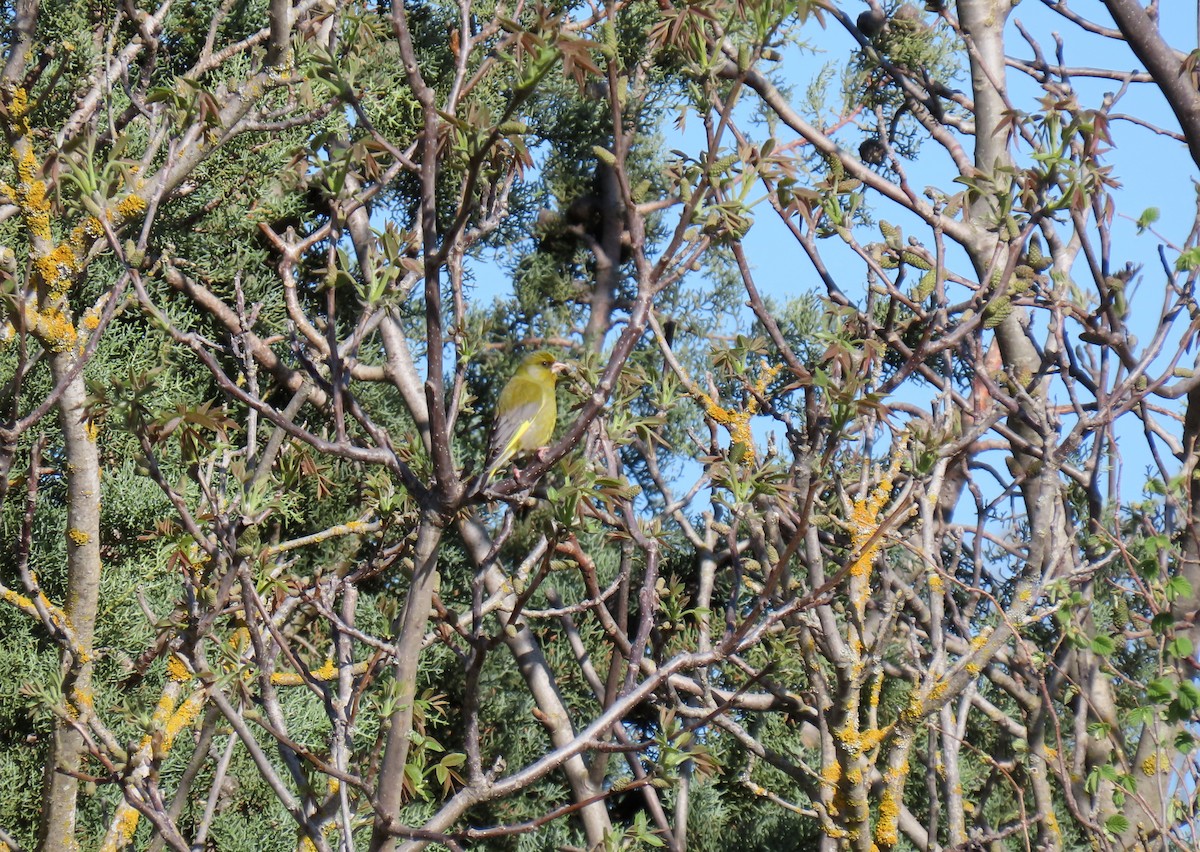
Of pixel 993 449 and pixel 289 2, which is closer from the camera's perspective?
pixel 289 2

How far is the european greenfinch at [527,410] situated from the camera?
360 cm

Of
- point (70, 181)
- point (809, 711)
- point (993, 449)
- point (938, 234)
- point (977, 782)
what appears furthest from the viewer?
point (977, 782)

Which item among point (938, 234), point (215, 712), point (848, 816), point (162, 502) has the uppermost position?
point (938, 234)

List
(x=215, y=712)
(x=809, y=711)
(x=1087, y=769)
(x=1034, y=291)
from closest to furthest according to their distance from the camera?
1. (x=215, y=712)
2. (x=809, y=711)
3. (x=1034, y=291)
4. (x=1087, y=769)

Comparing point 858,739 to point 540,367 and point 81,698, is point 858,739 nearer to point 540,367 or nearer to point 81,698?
point 81,698

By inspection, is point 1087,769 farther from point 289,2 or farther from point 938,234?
point 289,2

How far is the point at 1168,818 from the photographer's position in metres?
2.86

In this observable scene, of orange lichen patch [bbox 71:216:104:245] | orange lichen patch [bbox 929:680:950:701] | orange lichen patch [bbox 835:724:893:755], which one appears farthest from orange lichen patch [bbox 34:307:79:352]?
orange lichen patch [bbox 929:680:950:701]

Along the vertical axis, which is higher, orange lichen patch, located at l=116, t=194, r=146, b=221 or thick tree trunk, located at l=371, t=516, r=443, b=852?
orange lichen patch, located at l=116, t=194, r=146, b=221

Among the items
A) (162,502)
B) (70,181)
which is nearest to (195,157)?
(70,181)

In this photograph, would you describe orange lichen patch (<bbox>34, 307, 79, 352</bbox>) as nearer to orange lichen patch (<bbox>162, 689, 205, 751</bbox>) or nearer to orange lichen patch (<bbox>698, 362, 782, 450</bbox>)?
orange lichen patch (<bbox>162, 689, 205, 751</bbox>)

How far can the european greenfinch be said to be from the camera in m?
3.60

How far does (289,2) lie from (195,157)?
1174mm

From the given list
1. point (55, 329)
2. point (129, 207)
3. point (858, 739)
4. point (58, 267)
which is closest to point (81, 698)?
point (55, 329)
